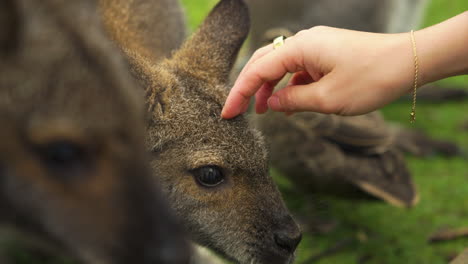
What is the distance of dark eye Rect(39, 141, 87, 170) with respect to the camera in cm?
134

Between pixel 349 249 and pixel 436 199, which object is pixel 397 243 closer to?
pixel 349 249

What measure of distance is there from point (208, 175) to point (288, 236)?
A: 0.35 metres

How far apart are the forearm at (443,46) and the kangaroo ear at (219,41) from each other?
78 cm

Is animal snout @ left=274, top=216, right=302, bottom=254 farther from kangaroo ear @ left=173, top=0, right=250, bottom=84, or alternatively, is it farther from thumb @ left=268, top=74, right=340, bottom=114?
kangaroo ear @ left=173, top=0, right=250, bottom=84

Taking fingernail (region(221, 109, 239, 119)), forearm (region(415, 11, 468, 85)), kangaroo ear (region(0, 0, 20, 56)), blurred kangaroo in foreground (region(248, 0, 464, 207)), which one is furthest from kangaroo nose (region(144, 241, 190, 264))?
blurred kangaroo in foreground (region(248, 0, 464, 207))

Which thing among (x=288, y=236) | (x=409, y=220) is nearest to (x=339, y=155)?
(x=409, y=220)

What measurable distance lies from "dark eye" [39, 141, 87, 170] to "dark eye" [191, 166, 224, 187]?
2.70 ft

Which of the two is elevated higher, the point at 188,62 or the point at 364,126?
the point at 188,62

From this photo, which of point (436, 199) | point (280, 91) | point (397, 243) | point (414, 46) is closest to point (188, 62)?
point (280, 91)

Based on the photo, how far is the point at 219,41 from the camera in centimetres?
254

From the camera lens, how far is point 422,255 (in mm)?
3041

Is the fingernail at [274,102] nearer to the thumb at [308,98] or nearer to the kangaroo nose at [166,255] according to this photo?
the thumb at [308,98]

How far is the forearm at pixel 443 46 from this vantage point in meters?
2.00

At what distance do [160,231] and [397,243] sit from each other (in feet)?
6.59
